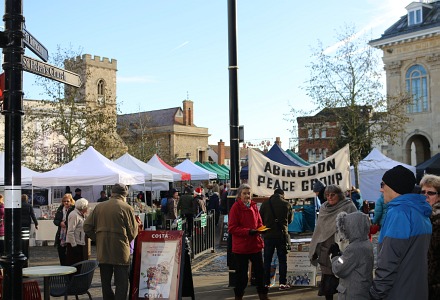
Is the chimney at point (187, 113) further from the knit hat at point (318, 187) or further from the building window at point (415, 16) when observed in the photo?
the knit hat at point (318, 187)

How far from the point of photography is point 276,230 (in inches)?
360

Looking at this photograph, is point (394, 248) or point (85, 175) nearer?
point (394, 248)

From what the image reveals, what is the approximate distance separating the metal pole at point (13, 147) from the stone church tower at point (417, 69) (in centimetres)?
3587

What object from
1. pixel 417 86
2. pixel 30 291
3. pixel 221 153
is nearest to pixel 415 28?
pixel 417 86

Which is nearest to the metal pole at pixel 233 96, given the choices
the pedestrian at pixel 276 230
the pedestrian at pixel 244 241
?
the pedestrian at pixel 276 230

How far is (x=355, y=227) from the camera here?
474 centimetres

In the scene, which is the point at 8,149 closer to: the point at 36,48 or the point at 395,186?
the point at 36,48

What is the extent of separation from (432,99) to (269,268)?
32.0 meters

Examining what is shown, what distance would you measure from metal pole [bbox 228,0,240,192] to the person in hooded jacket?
15.4 feet

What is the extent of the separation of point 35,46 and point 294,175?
6518 millimetres

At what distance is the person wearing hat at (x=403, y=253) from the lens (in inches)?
156

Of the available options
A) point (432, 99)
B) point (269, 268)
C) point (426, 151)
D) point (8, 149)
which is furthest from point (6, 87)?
point (426, 151)

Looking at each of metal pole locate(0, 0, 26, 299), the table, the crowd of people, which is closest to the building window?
the crowd of people

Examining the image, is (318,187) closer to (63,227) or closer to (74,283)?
(63,227)
